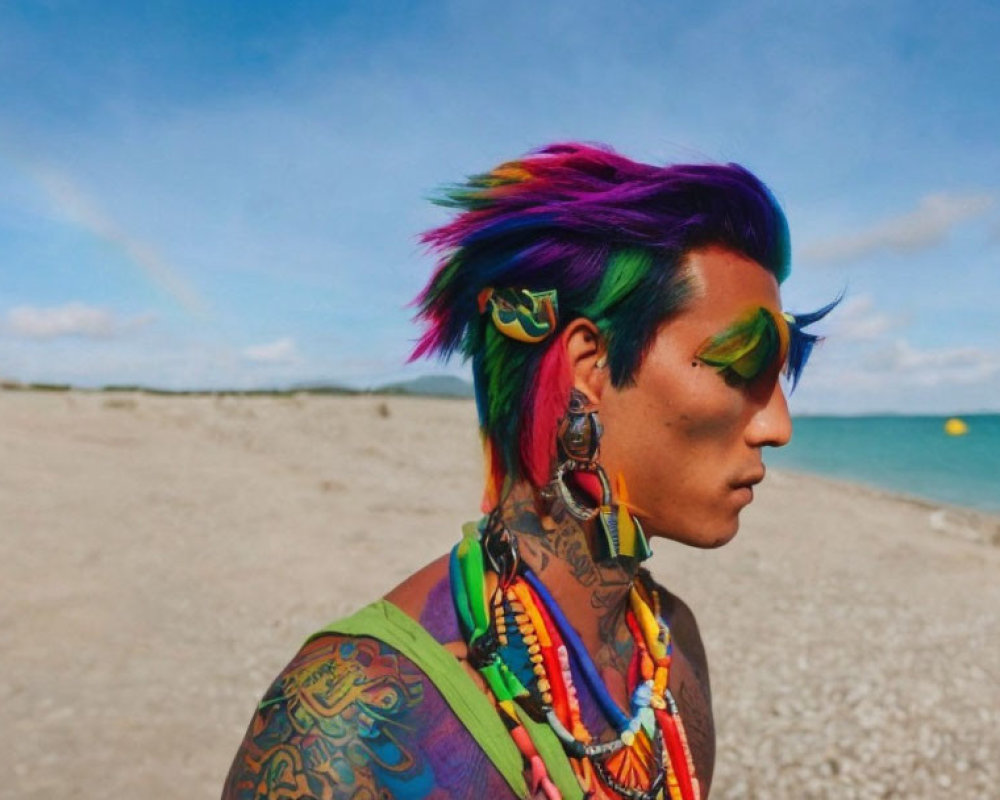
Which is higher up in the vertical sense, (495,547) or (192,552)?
(495,547)

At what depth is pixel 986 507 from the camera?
120 feet

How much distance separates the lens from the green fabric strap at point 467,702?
1.90 m

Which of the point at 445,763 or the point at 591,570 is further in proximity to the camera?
the point at 591,570

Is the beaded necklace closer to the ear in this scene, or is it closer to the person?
the person

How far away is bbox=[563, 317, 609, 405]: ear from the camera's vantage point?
208cm

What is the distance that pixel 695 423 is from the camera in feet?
6.65

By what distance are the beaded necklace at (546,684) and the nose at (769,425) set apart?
0.62 meters

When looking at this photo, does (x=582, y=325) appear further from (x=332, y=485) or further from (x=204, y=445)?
(x=204, y=445)

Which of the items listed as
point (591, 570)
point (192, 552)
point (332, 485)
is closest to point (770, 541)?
point (332, 485)

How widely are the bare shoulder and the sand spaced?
5651mm

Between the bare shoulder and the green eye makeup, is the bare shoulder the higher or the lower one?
the lower one

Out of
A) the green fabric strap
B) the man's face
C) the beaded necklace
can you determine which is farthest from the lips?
the green fabric strap

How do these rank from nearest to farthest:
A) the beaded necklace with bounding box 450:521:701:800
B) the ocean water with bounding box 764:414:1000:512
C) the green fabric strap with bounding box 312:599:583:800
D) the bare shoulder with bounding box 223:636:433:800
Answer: the bare shoulder with bounding box 223:636:433:800 < the green fabric strap with bounding box 312:599:583:800 < the beaded necklace with bounding box 450:521:701:800 < the ocean water with bounding box 764:414:1000:512

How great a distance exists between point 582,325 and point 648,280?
19 centimetres
